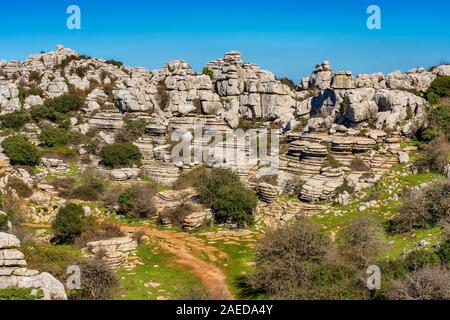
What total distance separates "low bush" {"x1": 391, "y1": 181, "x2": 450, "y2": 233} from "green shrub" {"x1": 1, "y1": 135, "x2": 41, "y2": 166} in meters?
27.8

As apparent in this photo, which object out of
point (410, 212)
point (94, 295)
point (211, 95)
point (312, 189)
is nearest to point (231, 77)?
point (211, 95)

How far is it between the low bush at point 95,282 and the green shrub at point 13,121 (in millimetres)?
32294

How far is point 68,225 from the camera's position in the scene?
26.6 meters

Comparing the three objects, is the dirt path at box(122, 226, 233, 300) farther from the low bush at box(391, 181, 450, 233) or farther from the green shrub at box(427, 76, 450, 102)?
the green shrub at box(427, 76, 450, 102)

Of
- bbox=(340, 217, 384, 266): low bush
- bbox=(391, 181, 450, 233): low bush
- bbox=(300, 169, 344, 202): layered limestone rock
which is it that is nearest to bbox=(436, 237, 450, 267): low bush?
bbox=(340, 217, 384, 266): low bush

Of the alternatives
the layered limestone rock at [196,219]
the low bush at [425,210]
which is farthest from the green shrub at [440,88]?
the layered limestone rock at [196,219]

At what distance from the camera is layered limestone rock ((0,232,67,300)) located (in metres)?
16.3

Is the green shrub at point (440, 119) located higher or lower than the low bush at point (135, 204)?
higher

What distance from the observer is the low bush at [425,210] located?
24141mm

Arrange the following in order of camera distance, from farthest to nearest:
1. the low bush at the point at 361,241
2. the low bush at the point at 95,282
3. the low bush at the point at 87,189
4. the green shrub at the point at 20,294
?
the low bush at the point at 87,189 < the low bush at the point at 361,241 < the low bush at the point at 95,282 < the green shrub at the point at 20,294

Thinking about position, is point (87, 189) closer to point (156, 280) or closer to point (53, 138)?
point (53, 138)

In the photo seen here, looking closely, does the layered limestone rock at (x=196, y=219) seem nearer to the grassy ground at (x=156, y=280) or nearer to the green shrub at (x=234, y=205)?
the green shrub at (x=234, y=205)

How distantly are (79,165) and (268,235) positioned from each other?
2531 cm
